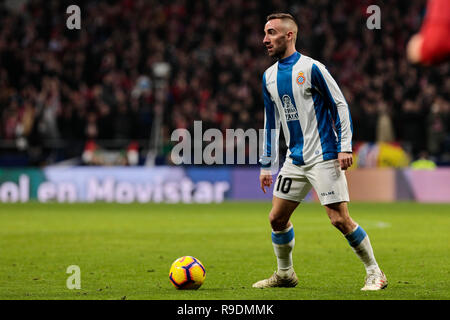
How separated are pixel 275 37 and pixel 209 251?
4.08 metres

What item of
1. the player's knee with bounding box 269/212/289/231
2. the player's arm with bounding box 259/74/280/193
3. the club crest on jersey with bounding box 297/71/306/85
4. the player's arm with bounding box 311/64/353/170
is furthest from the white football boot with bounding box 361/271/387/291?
the club crest on jersey with bounding box 297/71/306/85

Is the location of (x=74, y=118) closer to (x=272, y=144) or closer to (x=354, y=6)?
(x=354, y=6)

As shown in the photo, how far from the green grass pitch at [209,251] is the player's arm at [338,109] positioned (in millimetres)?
1132

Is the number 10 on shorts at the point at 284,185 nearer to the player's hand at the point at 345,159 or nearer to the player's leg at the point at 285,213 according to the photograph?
the player's leg at the point at 285,213

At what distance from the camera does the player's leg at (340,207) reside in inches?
282

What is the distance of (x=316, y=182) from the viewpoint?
23.8ft

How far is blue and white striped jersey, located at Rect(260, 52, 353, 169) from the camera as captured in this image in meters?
7.19

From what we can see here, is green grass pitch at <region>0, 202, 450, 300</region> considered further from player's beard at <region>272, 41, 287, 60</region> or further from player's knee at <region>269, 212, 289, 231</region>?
player's beard at <region>272, 41, 287, 60</region>

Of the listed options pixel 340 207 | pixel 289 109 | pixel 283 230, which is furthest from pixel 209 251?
pixel 340 207

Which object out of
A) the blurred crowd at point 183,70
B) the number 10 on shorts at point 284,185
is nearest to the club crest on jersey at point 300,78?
the number 10 on shorts at point 284,185

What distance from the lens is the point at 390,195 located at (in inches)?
823

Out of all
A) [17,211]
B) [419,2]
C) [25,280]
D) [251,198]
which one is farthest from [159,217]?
[419,2]

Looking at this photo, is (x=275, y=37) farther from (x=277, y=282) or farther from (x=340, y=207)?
(x=277, y=282)

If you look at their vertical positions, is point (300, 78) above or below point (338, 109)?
above
